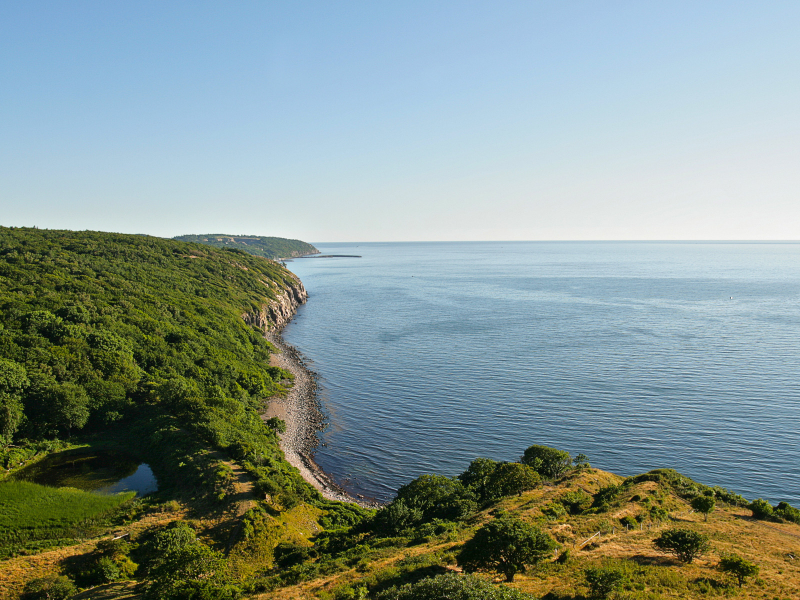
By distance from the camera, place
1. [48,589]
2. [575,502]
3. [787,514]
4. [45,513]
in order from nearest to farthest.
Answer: [48,589] < [787,514] < [45,513] < [575,502]

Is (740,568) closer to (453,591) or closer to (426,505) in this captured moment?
(453,591)

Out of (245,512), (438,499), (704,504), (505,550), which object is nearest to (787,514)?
(704,504)

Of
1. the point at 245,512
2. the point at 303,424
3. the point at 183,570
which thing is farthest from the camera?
the point at 303,424

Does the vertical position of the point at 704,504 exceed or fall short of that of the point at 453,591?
it falls short

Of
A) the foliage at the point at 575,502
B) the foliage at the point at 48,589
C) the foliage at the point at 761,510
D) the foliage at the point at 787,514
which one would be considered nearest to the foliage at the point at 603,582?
the foliage at the point at 575,502

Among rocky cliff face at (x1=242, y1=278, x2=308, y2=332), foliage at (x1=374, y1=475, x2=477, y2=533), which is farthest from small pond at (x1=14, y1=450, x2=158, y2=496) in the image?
rocky cliff face at (x1=242, y1=278, x2=308, y2=332)

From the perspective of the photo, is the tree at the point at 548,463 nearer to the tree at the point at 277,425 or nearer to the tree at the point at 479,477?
the tree at the point at 479,477
